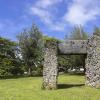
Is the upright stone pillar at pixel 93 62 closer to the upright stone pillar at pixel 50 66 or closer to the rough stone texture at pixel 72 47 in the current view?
the rough stone texture at pixel 72 47

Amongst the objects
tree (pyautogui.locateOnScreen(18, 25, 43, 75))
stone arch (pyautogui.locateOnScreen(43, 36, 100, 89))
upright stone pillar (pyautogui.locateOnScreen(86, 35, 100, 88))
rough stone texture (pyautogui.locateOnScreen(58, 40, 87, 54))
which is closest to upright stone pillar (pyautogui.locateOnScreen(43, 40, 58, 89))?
stone arch (pyautogui.locateOnScreen(43, 36, 100, 89))

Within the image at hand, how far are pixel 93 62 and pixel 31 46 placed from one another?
26636mm

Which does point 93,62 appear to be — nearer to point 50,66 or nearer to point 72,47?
point 72,47

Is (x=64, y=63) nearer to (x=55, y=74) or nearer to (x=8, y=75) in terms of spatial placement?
(x=8, y=75)

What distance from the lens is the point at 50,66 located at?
2562cm

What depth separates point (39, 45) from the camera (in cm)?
5188

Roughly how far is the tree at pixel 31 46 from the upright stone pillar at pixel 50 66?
82.8 feet

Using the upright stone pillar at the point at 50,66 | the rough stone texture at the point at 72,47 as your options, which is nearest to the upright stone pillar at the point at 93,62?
the rough stone texture at the point at 72,47

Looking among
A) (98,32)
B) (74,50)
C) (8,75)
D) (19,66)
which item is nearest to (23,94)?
(74,50)

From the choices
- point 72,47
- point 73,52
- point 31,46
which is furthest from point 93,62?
point 31,46

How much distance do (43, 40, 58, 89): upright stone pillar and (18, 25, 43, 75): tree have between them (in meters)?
25.2

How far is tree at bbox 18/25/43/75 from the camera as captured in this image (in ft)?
169

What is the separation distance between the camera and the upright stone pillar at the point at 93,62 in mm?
25859

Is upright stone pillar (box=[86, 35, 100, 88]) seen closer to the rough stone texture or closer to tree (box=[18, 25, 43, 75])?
the rough stone texture
